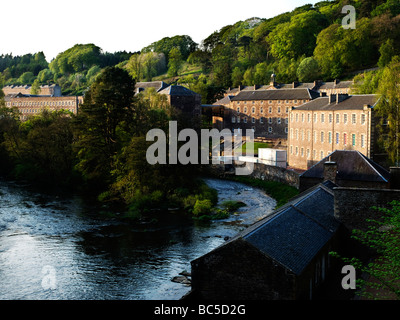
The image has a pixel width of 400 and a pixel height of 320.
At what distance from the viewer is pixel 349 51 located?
287 ft

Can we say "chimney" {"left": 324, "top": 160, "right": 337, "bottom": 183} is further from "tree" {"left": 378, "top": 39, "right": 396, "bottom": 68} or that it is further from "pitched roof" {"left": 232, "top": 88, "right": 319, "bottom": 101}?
"tree" {"left": 378, "top": 39, "right": 396, "bottom": 68}

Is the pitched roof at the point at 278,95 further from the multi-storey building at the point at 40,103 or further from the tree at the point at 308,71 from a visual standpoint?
the multi-storey building at the point at 40,103

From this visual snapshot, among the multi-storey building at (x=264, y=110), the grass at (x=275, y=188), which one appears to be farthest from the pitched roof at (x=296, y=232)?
the multi-storey building at (x=264, y=110)

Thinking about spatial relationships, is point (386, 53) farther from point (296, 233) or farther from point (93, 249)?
point (296, 233)

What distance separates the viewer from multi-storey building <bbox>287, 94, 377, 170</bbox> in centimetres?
4212

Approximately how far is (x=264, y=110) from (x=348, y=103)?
105 feet

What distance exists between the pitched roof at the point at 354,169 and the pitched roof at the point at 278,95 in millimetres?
42649

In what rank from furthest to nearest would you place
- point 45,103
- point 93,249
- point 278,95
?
point 45,103 < point 278,95 < point 93,249

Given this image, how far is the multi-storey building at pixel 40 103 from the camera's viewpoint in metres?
101

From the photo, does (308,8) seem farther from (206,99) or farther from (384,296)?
(384,296)

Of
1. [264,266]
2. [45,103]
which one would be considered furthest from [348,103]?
[45,103]

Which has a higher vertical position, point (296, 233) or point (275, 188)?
point (296, 233)

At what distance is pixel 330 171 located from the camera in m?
26.5
